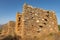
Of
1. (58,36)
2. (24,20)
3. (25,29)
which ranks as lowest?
(58,36)

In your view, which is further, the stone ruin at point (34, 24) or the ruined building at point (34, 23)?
the ruined building at point (34, 23)

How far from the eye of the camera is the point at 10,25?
2092 cm

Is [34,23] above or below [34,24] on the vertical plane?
above

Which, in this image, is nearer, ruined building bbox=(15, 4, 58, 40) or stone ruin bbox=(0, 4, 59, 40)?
stone ruin bbox=(0, 4, 59, 40)

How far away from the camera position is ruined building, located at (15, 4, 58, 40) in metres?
12.2

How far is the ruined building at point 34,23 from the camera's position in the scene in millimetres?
12234

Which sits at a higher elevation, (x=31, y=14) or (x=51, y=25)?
(x=31, y=14)

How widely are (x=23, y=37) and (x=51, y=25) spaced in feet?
13.0

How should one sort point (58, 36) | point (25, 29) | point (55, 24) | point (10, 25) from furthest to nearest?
point (10, 25) < point (55, 24) < point (25, 29) < point (58, 36)

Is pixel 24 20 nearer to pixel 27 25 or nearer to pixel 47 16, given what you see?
pixel 27 25

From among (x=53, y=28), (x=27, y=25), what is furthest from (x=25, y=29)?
(x=53, y=28)

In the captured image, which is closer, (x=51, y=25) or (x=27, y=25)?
(x=27, y=25)

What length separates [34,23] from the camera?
42.2 ft

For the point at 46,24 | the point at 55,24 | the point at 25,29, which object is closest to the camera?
the point at 25,29
